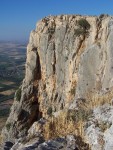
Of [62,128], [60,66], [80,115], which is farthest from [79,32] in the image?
[62,128]

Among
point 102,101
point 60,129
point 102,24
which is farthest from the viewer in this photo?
point 102,24

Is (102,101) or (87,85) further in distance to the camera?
(87,85)

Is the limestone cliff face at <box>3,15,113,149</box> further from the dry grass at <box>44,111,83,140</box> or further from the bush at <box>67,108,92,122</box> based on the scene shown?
the dry grass at <box>44,111,83,140</box>

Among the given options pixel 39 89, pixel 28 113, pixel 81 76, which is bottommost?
pixel 28 113

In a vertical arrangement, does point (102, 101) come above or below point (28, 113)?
above

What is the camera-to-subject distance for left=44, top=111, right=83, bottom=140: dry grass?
16.4 metres

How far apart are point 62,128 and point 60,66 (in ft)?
143

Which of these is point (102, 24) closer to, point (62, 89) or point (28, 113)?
point (62, 89)

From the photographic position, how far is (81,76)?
51.6 m

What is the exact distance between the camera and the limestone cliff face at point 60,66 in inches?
1858

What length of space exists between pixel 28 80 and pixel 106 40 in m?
26.3

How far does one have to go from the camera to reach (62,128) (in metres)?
17.3

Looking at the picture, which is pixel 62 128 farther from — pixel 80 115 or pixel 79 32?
pixel 79 32

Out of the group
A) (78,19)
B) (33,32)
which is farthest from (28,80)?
(78,19)
